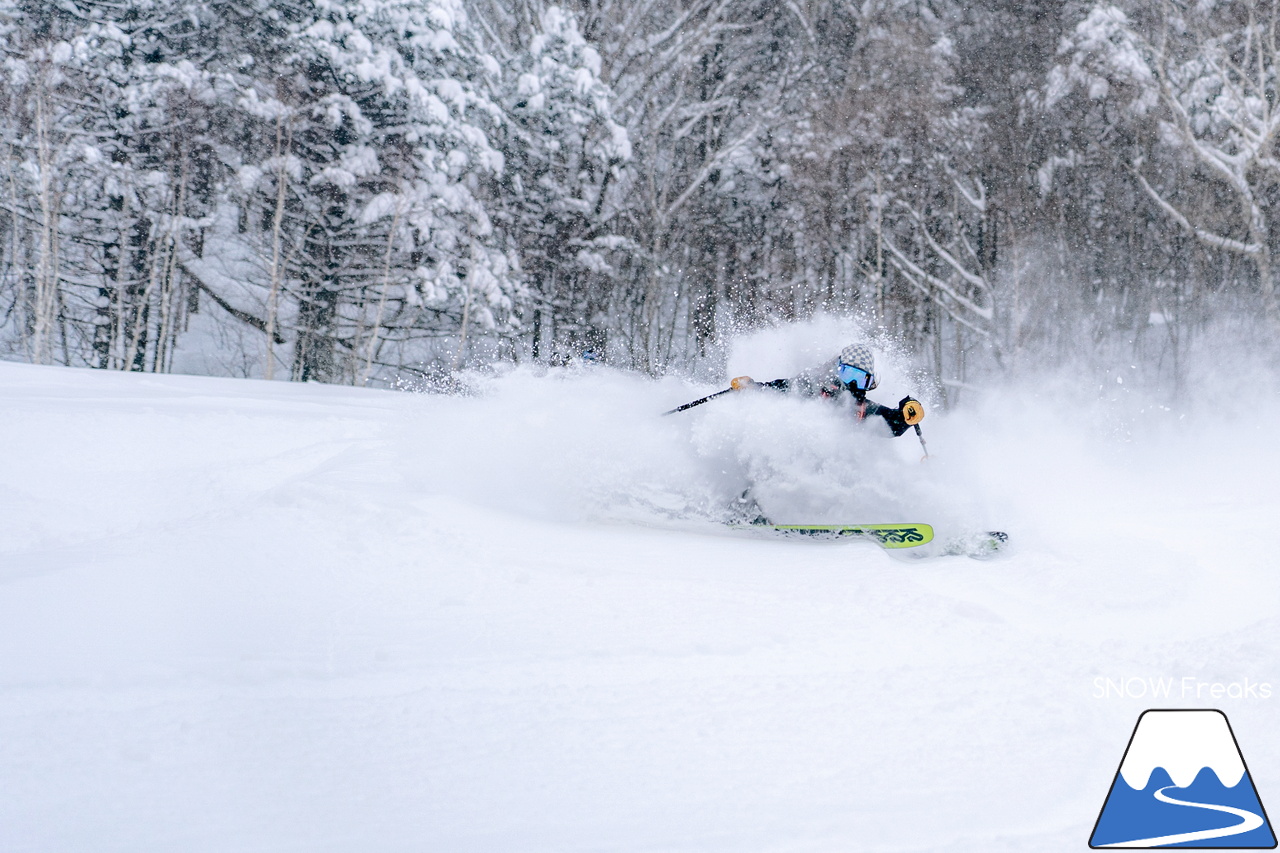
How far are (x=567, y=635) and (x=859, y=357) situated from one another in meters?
3.55

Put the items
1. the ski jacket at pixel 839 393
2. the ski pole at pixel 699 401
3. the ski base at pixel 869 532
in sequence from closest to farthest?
the ski base at pixel 869 532
the ski jacket at pixel 839 393
the ski pole at pixel 699 401

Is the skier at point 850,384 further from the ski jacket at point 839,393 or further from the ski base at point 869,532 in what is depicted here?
the ski base at point 869,532

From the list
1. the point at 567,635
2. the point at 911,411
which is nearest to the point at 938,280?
the point at 911,411

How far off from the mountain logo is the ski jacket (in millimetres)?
3452

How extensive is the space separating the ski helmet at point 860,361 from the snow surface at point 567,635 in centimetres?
41

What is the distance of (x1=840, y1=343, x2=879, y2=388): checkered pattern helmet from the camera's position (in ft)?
21.3

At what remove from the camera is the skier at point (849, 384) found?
641 centimetres

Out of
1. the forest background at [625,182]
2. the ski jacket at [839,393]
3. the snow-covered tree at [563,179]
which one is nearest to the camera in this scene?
the ski jacket at [839,393]

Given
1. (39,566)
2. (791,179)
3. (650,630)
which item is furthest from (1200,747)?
(791,179)

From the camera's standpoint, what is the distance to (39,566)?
4.07 m

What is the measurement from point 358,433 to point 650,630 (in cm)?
466

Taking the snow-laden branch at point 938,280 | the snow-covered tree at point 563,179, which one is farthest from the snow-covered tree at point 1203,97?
the snow-covered tree at point 563,179

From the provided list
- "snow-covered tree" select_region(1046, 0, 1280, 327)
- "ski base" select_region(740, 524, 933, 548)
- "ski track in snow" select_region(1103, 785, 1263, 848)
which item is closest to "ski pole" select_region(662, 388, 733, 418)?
"ski base" select_region(740, 524, 933, 548)

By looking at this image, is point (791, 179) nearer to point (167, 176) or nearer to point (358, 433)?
point (167, 176)
